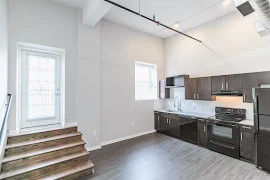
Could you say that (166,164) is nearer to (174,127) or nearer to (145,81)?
(174,127)

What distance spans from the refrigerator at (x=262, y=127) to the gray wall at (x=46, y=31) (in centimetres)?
452

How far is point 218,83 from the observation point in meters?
4.08

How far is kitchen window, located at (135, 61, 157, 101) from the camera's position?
18.1 feet

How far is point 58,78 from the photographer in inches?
151

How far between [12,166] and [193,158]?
3.91 meters

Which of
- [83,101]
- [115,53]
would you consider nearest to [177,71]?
[115,53]

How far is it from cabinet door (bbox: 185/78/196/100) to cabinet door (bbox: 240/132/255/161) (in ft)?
5.80

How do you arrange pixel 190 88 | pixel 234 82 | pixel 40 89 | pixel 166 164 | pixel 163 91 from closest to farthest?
1. pixel 166 164
2. pixel 40 89
3. pixel 234 82
4. pixel 190 88
5. pixel 163 91

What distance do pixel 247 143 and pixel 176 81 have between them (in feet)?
9.91

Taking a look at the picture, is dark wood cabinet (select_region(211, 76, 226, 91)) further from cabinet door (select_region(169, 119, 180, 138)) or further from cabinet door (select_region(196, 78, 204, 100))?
cabinet door (select_region(169, 119, 180, 138))

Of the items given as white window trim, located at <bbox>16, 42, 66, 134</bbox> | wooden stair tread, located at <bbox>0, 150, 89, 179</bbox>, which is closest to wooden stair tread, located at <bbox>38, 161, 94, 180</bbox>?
wooden stair tread, located at <bbox>0, 150, 89, 179</bbox>

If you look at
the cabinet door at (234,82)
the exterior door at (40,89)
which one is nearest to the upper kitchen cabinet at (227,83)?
the cabinet door at (234,82)

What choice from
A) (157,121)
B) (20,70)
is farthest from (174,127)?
(20,70)

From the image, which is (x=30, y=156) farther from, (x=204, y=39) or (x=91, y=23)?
(x=204, y=39)
